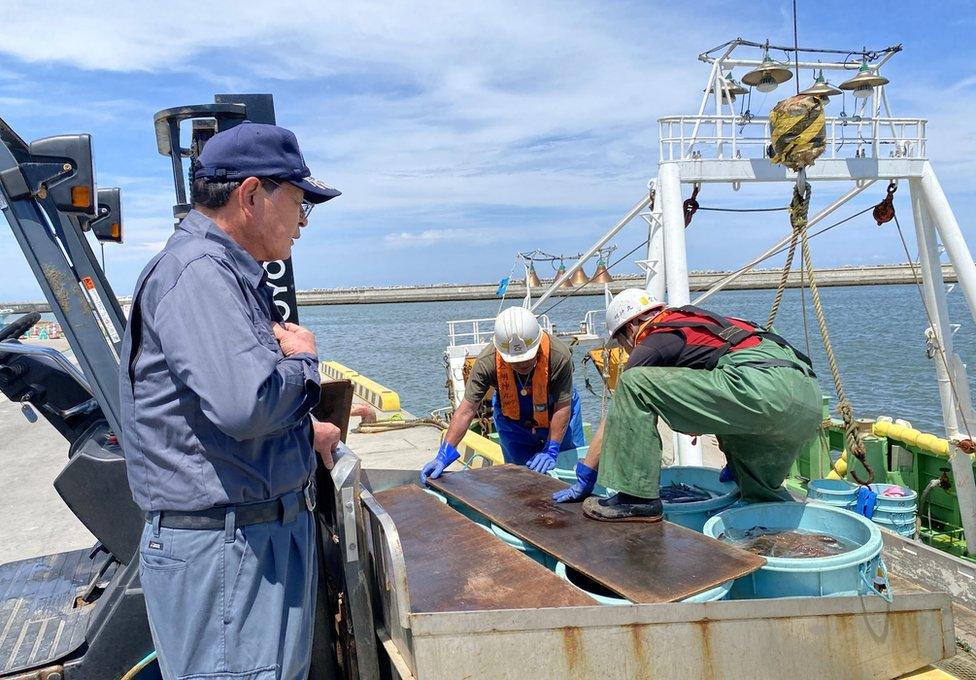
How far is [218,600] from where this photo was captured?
1.80 metres

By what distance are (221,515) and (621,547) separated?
162cm

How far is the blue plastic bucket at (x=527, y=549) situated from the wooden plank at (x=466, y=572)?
14 centimetres

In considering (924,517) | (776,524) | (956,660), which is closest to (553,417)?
(776,524)

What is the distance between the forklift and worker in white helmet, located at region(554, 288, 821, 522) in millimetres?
1372

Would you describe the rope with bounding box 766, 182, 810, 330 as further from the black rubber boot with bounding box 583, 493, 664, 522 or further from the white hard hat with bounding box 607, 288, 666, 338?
the black rubber boot with bounding box 583, 493, 664, 522

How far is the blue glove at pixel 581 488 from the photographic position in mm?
3555

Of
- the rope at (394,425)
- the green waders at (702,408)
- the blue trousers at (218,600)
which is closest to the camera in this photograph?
the blue trousers at (218,600)

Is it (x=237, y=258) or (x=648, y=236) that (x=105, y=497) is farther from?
(x=648, y=236)

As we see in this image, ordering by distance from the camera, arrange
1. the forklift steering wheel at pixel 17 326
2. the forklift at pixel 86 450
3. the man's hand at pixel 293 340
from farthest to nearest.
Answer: the forklift steering wheel at pixel 17 326 < the forklift at pixel 86 450 < the man's hand at pixel 293 340

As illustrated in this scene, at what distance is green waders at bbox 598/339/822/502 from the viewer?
3.17 m

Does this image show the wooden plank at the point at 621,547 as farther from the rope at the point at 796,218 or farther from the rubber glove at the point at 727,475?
the rope at the point at 796,218

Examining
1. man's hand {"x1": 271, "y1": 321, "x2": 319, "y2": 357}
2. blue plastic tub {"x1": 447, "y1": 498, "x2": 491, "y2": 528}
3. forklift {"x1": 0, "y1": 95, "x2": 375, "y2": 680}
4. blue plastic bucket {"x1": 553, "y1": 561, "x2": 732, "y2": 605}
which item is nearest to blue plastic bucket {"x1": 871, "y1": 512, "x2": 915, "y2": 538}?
blue plastic tub {"x1": 447, "y1": 498, "x2": 491, "y2": 528}

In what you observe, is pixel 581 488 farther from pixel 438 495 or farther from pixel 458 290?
pixel 458 290

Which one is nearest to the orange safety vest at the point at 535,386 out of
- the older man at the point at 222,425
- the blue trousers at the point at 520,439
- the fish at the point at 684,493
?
the blue trousers at the point at 520,439
